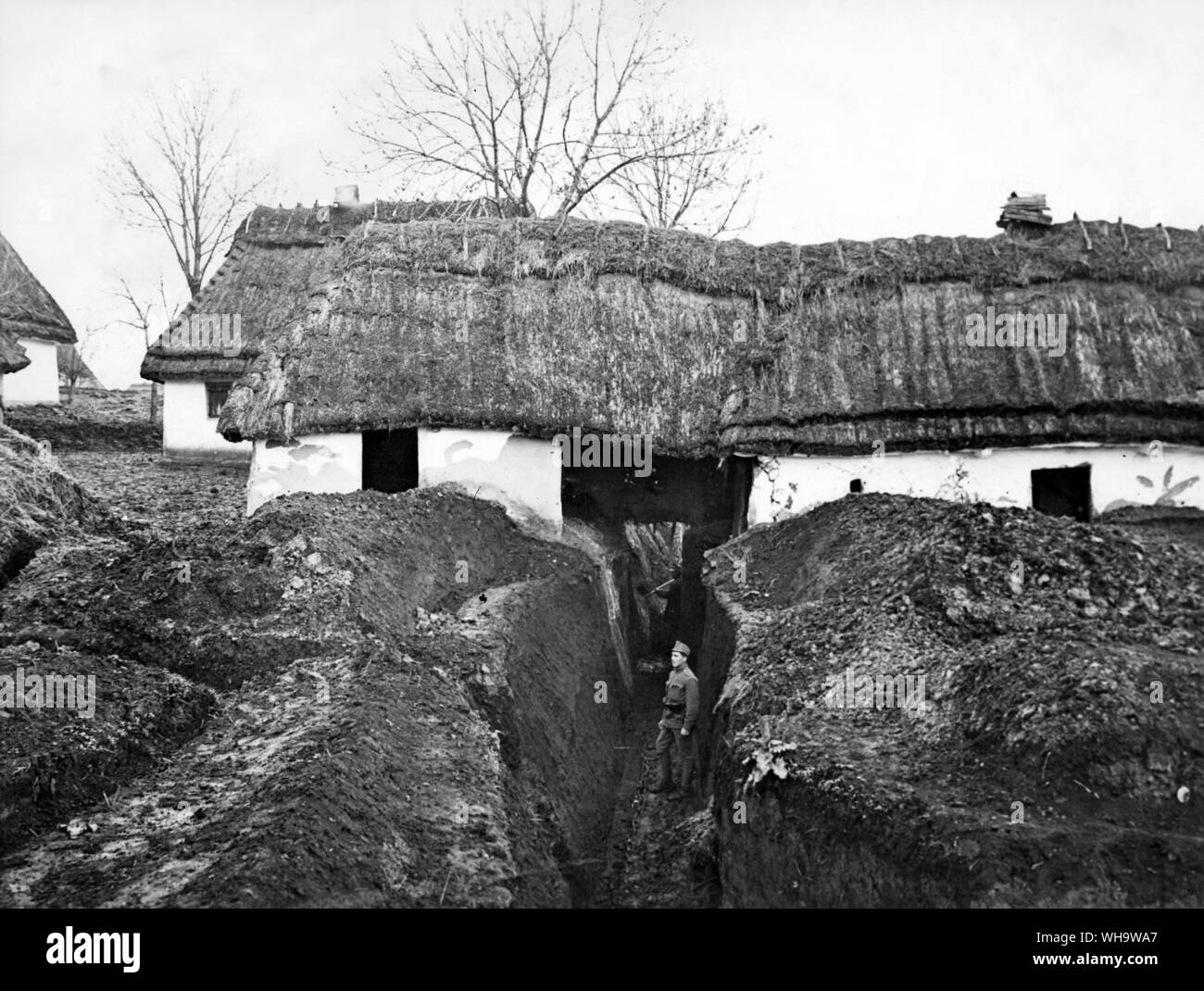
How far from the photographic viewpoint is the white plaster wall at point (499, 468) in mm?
18375

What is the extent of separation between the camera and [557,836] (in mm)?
10750

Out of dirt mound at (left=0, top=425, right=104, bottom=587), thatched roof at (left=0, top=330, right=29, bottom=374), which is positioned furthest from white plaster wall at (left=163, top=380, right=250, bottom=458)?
dirt mound at (left=0, top=425, right=104, bottom=587)

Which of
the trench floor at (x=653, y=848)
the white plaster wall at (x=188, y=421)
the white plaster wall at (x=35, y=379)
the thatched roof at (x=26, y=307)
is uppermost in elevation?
the thatched roof at (x=26, y=307)

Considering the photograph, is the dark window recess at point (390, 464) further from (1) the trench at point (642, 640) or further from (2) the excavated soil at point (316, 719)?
(2) the excavated soil at point (316, 719)

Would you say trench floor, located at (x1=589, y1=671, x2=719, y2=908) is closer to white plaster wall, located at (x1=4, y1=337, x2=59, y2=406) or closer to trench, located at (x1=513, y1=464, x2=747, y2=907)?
trench, located at (x1=513, y1=464, x2=747, y2=907)

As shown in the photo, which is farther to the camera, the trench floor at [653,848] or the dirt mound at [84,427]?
the dirt mound at [84,427]

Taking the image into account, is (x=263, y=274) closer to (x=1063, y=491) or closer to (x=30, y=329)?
(x=30, y=329)

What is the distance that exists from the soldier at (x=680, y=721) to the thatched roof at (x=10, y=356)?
19.4 m

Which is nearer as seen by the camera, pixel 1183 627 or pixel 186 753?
pixel 186 753

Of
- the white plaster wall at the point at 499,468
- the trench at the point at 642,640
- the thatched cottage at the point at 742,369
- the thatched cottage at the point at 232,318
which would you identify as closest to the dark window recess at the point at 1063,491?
the thatched cottage at the point at 742,369

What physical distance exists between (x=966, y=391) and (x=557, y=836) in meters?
10.7
